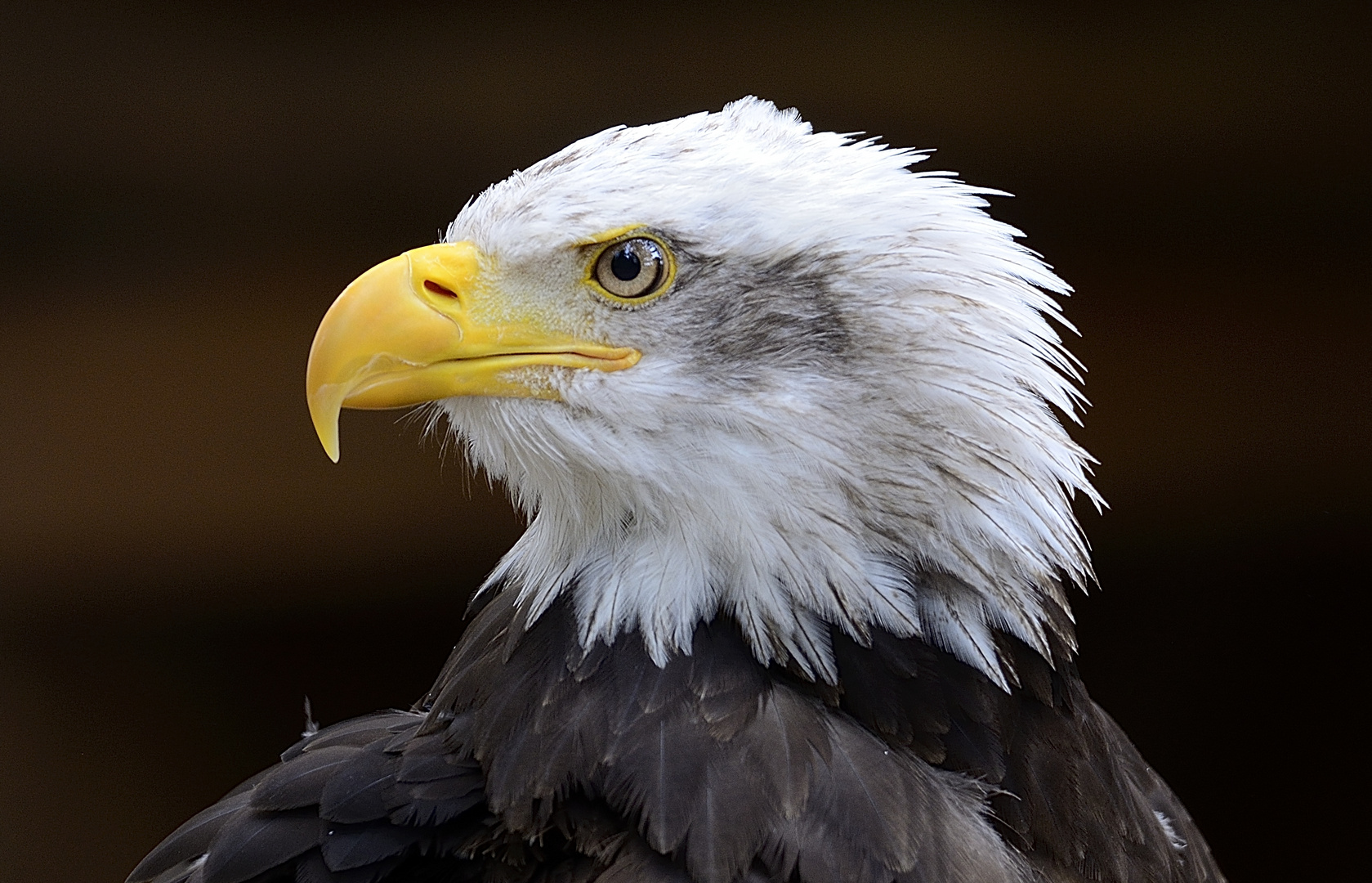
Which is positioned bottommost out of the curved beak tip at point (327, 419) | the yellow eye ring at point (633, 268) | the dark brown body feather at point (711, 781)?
the dark brown body feather at point (711, 781)

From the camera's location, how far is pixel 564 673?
1241mm

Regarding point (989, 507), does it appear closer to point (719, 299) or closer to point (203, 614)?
point (719, 299)

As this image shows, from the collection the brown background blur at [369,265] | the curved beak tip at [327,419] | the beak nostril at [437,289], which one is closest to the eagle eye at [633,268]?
the beak nostril at [437,289]

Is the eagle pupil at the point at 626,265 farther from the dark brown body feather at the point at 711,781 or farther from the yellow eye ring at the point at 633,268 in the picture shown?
the dark brown body feather at the point at 711,781

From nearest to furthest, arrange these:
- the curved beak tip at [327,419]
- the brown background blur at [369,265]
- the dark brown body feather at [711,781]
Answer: the dark brown body feather at [711,781]
the curved beak tip at [327,419]
the brown background blur at [369,265]

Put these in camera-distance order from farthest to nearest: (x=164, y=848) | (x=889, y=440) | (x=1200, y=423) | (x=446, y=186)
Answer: (x=1200, y=423)
(x=446, y=186)
(x=164, y=848)
(x=889, y=440)

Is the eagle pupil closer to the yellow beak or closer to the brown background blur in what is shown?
the yellow beak

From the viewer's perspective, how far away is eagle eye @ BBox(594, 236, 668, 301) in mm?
1213

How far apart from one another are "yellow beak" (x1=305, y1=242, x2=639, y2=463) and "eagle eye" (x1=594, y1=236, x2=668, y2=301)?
57mm

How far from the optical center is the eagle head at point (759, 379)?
3.95ft

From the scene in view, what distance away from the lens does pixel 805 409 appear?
1.20 m

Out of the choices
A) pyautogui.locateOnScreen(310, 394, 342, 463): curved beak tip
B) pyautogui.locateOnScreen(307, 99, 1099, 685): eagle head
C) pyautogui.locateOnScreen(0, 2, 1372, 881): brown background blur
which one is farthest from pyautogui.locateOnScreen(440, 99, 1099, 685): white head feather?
pyautogui.locateOnScreen(0, 2, 1372, 881): brown background blur

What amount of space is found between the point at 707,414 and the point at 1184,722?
1.77m

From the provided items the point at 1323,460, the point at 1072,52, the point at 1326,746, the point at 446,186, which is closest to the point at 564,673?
the point at 446,186
